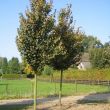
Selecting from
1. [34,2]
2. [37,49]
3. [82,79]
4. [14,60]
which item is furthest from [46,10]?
[14,60]

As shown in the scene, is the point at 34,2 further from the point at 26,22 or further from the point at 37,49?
the point at 37,49

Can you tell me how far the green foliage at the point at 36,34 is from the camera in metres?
22.0

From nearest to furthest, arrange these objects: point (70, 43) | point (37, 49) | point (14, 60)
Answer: point (37, 49) → point (70, 43) → point (14, 60)

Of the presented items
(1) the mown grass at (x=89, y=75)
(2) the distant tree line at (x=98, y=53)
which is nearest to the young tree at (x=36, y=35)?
(2) the distant tree line at (x=98, y=53)

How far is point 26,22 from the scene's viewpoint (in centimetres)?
2228

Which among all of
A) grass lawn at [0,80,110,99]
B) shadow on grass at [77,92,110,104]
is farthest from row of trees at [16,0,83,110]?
grass lawn at [0,80,110,99]

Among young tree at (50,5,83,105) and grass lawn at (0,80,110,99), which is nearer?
young tree at (50,5,83,105)

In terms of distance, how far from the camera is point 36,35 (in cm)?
2205

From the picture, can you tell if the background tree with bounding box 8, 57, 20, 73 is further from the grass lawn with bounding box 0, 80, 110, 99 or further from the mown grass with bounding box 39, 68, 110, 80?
the grass lawn with bounding box 0, 80, 110, 99

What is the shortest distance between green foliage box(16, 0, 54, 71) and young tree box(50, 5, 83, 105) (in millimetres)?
1457

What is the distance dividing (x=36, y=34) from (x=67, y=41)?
3.00 m

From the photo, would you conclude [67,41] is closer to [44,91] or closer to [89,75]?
[44,91]

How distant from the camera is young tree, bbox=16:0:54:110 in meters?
22.0

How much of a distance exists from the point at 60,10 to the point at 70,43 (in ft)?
6.97
